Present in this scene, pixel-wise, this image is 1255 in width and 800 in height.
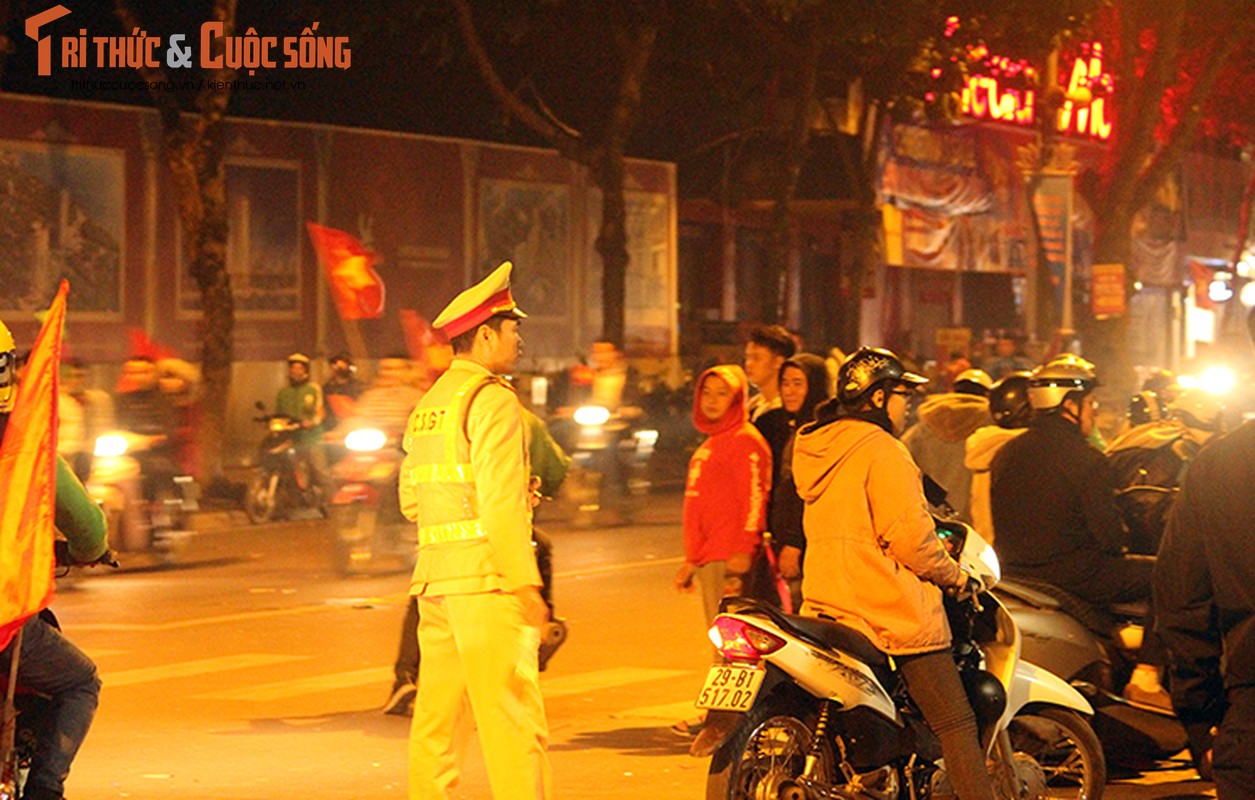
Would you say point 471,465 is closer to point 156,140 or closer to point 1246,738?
point 1246,738

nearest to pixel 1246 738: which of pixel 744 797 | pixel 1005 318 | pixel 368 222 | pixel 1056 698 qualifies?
pixel 744 797

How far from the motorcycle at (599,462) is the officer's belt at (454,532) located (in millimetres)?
14802

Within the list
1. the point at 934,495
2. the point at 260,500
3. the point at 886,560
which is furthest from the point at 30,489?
the point at 260,500

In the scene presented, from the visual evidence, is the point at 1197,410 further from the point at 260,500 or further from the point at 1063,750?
the point at 260,500

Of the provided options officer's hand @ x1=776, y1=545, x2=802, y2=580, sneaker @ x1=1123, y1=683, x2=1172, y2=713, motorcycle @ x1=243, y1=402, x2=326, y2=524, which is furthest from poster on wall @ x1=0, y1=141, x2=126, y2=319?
sneaker @ x1=1123, y1=683, x2=1172, y2=713

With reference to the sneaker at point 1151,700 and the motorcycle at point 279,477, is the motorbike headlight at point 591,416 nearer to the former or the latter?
the motorcycle at point 279,477

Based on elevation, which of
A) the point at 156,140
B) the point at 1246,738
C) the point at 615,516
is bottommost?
the point at 615,516

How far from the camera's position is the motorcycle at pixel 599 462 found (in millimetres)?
21422

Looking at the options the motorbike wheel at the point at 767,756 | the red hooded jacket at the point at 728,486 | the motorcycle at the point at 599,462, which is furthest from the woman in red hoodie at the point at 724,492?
the motorcycle at the point at 599,462

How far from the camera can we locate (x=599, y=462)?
21.6 metres

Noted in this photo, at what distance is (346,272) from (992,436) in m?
9.70

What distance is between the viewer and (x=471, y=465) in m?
6.35

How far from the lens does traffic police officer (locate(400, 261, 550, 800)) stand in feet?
20.6

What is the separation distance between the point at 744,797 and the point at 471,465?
1.41 m
